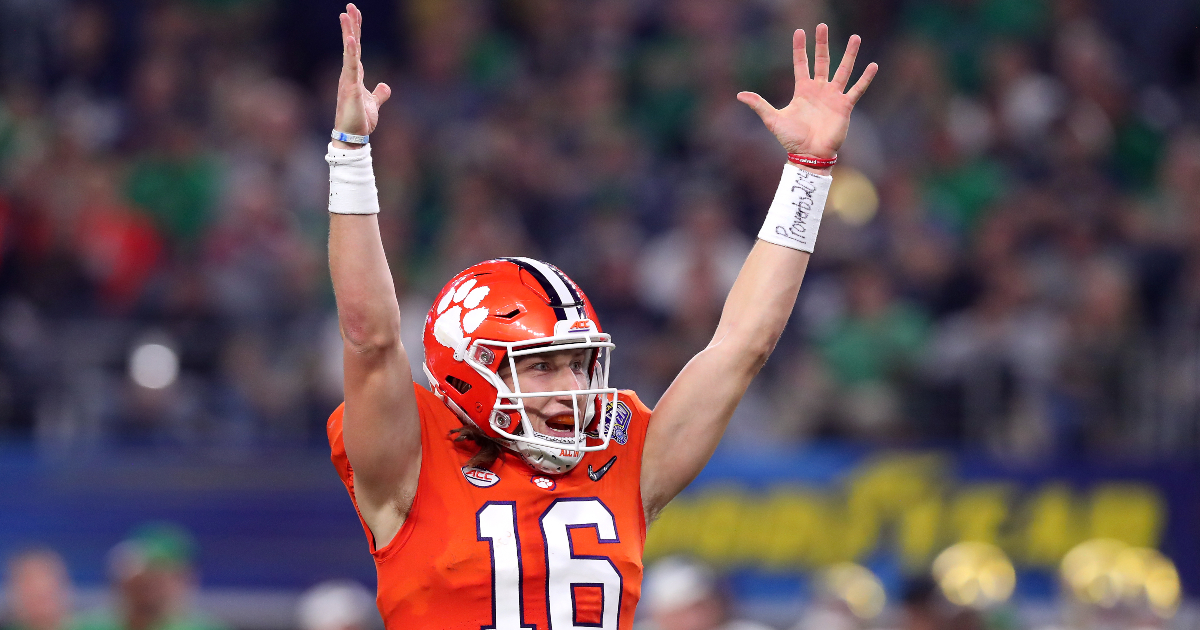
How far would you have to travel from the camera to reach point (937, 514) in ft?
28.7

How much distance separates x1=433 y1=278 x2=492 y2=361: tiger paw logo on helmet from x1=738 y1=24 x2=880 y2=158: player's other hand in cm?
80

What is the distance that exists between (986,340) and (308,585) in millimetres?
4105

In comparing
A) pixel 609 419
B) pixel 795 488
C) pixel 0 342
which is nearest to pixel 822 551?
pixel 795 488

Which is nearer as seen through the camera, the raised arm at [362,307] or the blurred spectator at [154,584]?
the raised arm at [362,307]

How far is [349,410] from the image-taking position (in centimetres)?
329

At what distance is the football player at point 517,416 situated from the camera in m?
3.29

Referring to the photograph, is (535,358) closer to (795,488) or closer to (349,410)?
(349,410)

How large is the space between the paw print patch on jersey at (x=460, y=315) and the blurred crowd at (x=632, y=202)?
16.9 feet

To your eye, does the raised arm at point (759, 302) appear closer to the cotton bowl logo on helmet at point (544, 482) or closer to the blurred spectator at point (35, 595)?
the cotton bowl logo on helmet at point (544, 482)

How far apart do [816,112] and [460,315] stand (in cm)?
100

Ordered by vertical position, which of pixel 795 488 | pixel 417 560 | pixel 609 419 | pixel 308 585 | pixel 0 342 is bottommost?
pixel 308 585

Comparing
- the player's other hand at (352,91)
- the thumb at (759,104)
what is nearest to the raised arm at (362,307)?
the player's other hand at (352,91)

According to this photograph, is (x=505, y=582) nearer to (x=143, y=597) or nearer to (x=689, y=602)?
(x=689, y=602)

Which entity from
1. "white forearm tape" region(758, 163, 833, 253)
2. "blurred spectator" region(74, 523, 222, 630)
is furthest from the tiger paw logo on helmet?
"blurred spectator" region(74, 523, 222, 630)
